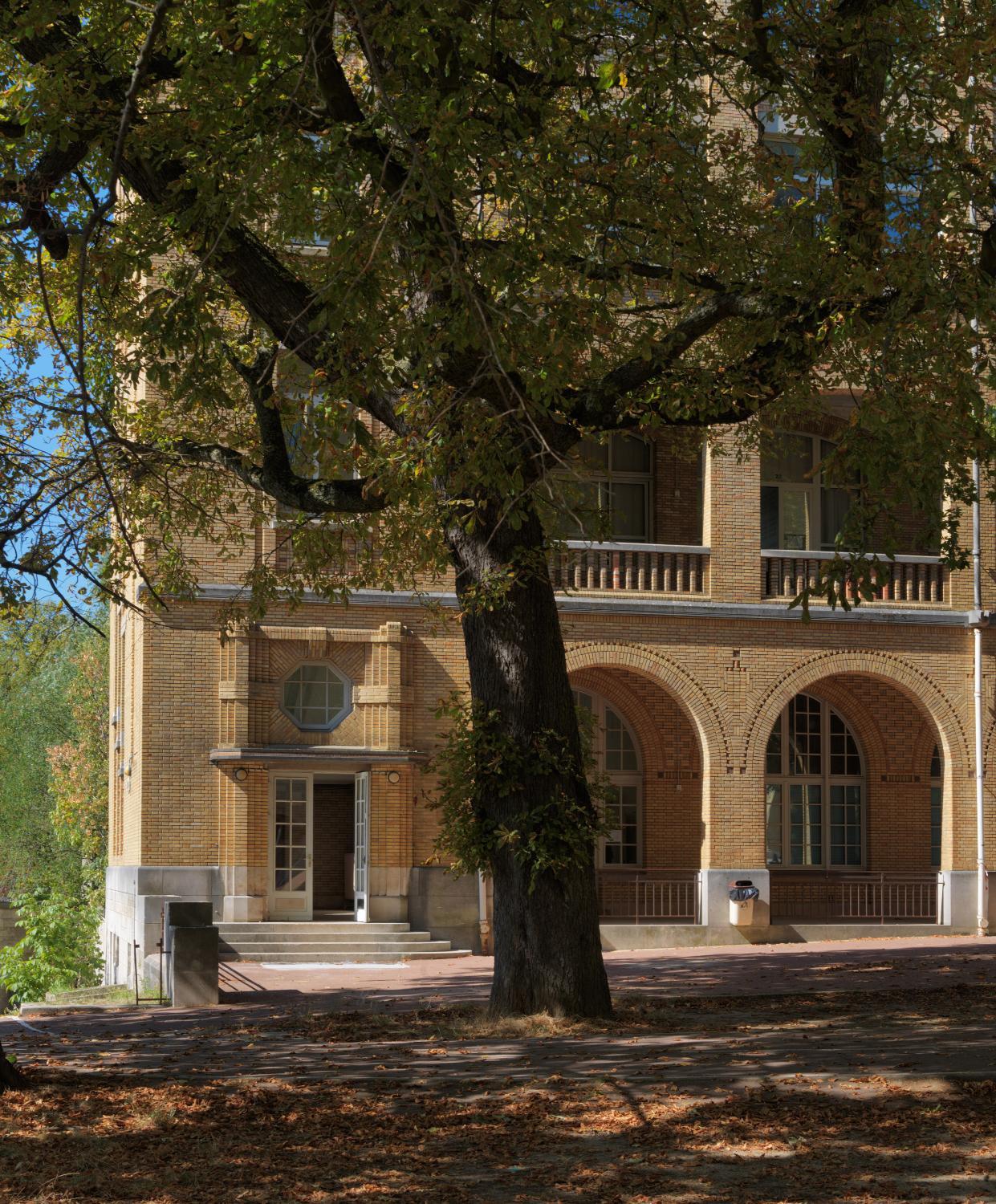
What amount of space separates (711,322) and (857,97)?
206 centimetres

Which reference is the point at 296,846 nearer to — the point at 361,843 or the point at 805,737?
the point at 361,843

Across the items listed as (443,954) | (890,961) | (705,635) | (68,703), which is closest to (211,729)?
(443,954)

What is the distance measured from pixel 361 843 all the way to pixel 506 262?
15.3 metres

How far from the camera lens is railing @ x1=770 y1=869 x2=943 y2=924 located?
27047 millimetres

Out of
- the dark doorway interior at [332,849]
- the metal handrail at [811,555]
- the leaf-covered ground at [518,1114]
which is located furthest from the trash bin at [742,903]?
the leaf-covered ground at [518,1114]

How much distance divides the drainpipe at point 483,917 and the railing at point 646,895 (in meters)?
2.92

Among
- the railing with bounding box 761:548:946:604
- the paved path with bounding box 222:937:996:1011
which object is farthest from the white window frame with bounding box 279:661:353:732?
the railing with bounding box 761:548:946:604

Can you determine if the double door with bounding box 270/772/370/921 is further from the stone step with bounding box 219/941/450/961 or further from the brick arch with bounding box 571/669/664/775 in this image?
the brick arch with bounding box 571/669/664/775

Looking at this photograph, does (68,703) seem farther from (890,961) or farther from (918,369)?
(918,369)

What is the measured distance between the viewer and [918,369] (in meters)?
11.6

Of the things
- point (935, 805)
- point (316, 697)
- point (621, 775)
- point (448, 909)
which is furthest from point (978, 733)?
point (316, 697)

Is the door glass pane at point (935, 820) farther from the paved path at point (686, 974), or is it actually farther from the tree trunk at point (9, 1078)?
the tree trunk at point (9, 1078)

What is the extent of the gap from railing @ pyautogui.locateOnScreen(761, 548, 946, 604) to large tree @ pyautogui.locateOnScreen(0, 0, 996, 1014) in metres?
11.5

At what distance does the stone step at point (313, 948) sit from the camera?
22609 mm
